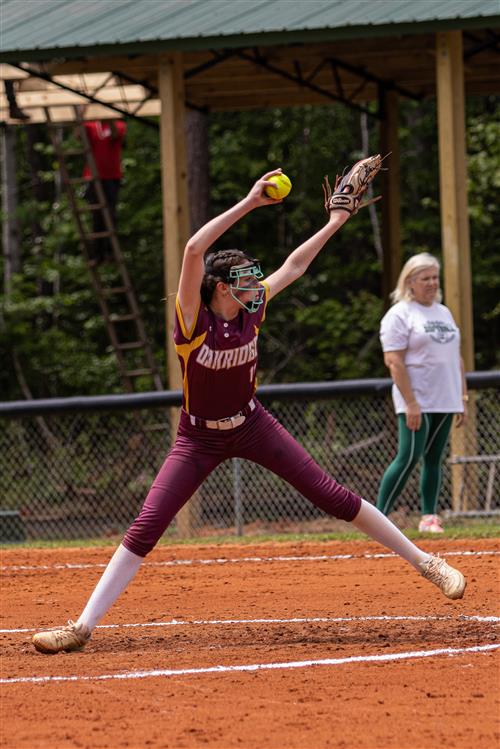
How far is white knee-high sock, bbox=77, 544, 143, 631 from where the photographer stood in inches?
267

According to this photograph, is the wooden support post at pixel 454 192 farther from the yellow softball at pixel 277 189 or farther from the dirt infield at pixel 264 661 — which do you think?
the yellow softball at pixel 277 189

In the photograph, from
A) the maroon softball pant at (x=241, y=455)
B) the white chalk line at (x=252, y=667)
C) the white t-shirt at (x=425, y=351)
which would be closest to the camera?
the white chalk line at (x=252, y=667)

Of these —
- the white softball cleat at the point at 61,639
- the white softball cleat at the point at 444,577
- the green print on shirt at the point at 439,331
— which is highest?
the green print on shirt at the point at 439,331

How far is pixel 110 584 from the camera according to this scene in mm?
6766

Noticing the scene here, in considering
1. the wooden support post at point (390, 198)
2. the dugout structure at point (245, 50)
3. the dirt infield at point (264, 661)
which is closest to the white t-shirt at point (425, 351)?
the dirt infield at point (264, 661)

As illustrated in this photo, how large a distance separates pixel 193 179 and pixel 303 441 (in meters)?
9.50

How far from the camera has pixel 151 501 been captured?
691cm

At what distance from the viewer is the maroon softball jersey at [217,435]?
22.4 feet

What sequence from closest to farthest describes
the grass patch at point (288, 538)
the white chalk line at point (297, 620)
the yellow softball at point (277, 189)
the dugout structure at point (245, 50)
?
the yellow softball at point (277, 189), the white chalk line at point (297, 620), the grass patch at point (288, 538), the dugout structure at point (245, 50)

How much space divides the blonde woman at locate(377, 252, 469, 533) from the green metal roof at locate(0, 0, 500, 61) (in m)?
3.14

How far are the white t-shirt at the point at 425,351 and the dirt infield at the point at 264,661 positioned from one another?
53.0 inches

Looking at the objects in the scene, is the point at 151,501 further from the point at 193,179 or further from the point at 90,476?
the point at 193,179

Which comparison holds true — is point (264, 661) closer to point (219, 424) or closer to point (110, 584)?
point (110, 584)

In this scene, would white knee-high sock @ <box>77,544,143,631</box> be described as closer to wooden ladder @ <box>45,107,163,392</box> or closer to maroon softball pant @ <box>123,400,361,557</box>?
maroon softball pant @ <box>123,400,361,557</box>
